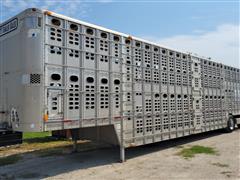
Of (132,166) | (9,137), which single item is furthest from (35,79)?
(132,166)

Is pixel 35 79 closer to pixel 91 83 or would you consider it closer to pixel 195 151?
pixel 91 83

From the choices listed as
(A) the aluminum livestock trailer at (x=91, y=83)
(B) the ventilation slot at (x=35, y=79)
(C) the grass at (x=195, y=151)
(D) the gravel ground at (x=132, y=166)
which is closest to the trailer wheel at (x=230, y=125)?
(A) the aluminum livestock trailer at (x=91, y=83)

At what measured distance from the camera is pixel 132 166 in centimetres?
815

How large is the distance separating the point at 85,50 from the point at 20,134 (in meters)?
2.93

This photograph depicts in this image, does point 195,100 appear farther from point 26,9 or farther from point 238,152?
point 26,9

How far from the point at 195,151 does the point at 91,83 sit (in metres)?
5.28

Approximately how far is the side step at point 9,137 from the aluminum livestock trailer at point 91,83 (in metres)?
0.17

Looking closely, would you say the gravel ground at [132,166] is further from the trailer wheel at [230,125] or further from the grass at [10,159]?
the trailer wheel at [230,125]

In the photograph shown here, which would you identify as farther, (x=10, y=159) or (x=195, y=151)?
(x=195, y=151)

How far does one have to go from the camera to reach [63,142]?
13234 millimetres

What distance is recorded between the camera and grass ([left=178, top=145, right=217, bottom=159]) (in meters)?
9.71

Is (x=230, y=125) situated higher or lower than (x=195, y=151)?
higher

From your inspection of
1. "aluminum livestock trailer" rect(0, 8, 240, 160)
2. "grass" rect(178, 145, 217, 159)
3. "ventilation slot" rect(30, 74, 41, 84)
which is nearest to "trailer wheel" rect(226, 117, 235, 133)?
"aluminum livestock trailer" rect(0, 8, 240, 160)

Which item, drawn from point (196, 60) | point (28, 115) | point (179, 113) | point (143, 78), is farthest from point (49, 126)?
point (196, 60)
